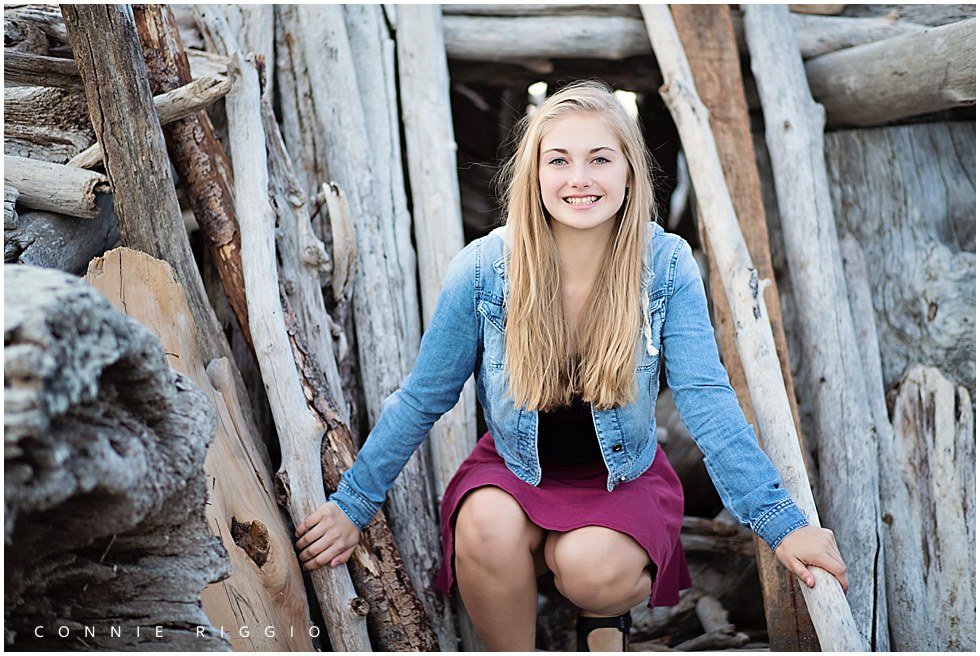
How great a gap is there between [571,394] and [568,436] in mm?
158

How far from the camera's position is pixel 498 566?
87.0 inches

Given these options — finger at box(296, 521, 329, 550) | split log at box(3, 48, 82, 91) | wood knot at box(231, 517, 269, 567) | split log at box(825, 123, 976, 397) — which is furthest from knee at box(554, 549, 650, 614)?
split log at box(3, 48, 82, 91)

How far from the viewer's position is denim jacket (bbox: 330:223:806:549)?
2.24 meters

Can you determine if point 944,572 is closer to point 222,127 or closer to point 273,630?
point 273,630

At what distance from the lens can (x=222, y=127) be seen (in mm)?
2959

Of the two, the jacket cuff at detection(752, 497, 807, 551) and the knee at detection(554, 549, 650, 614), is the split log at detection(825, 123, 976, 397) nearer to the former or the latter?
the jacket cuff at detection(752, 497, 807, 551)

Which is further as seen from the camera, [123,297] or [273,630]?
[123,297]

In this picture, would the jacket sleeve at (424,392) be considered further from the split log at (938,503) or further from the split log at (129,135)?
the split log at (938,503)

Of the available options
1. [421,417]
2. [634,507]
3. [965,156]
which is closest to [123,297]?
[421,417]

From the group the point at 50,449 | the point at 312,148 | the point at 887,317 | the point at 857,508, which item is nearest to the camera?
the point at 50,449

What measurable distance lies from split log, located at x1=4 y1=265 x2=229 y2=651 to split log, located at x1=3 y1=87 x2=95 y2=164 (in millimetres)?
1426

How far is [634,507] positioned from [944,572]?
3.75ft

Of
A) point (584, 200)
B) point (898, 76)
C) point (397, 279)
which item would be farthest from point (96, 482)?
point (898, 76)

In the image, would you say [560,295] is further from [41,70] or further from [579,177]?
[41,70]
